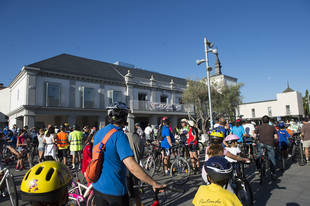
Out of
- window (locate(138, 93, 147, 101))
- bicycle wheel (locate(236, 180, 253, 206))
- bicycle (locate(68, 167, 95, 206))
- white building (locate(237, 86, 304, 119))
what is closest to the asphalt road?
bicycle wheel (locate(236, 180, 253, 206))

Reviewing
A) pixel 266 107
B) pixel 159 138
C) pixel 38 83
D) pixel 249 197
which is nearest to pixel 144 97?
pixel 38 83

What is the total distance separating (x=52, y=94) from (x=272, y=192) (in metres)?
17.6

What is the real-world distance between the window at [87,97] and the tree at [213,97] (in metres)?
10.7

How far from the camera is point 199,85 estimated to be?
21844mm

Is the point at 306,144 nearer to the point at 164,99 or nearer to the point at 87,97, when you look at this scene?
the point at 87,97

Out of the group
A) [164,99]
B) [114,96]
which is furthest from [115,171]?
[164,99]

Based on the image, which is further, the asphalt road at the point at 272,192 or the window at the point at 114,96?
the window at the point at 114,96

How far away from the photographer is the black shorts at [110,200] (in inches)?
71.1

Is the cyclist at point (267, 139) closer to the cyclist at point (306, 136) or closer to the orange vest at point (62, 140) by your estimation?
the cyclist at point (306, 136)

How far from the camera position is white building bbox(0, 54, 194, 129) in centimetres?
1630

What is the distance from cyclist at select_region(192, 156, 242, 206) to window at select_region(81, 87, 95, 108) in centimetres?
1833

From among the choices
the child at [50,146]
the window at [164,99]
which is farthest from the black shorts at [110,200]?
the window at [164,99]

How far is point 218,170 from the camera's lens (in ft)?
6.32

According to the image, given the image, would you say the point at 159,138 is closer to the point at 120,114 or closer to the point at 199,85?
the point at 120,114
